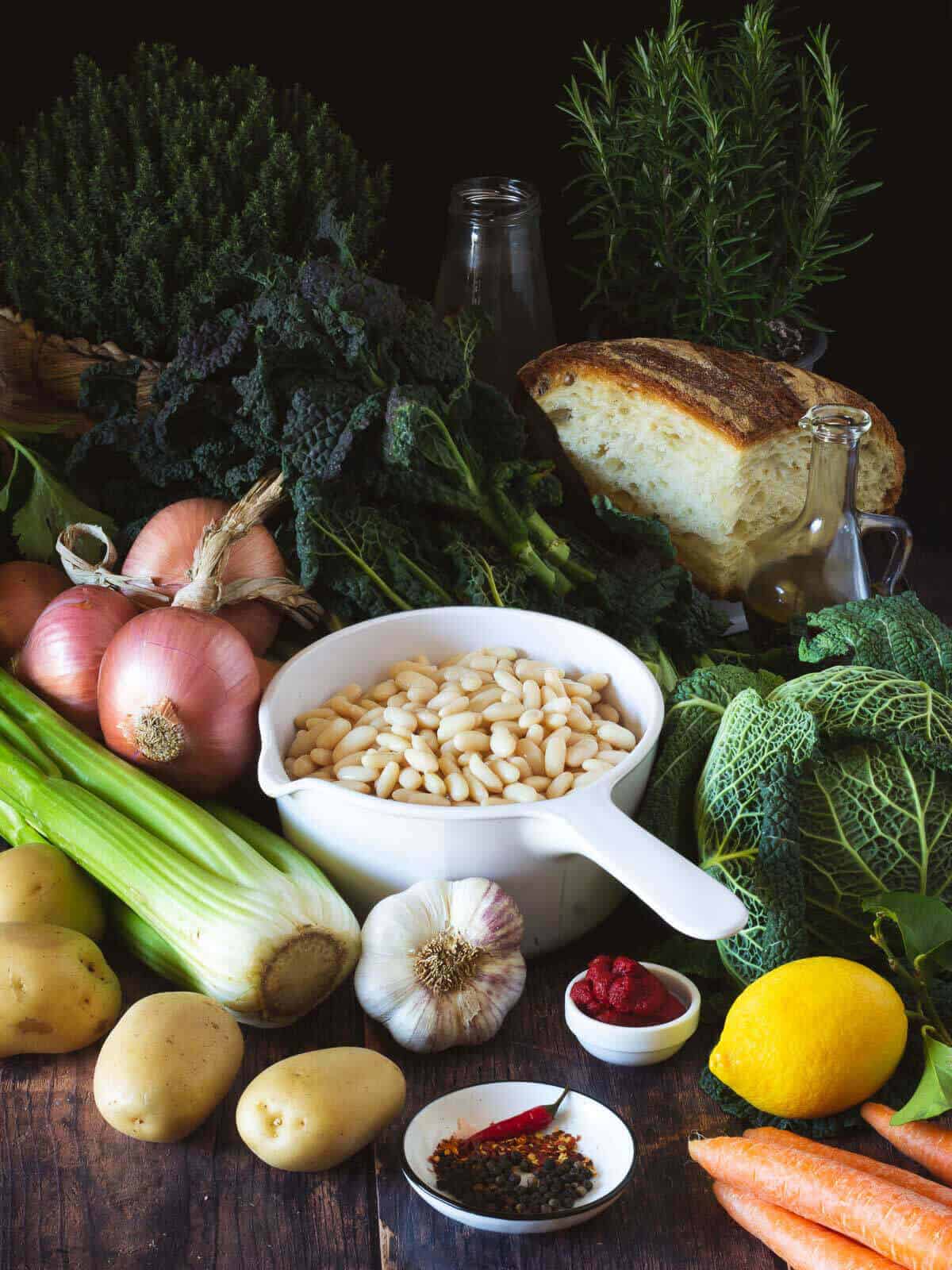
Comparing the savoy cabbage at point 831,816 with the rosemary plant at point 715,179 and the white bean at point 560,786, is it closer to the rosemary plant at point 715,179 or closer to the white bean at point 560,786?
the white bean at point 560,786

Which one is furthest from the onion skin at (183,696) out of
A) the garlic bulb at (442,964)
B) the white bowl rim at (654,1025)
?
the white bowl rim at (654,1025)

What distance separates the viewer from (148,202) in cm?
139

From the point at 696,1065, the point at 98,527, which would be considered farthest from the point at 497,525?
the point at 696,1065

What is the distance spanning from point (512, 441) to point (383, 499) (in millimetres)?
155

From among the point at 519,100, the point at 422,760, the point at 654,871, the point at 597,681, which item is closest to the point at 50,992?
the point at 422,760

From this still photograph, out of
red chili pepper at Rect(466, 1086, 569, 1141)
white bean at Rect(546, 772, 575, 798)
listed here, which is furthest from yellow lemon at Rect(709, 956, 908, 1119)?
white bean at Rect(546, 772, 575, 798)

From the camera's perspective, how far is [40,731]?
1.12 meters

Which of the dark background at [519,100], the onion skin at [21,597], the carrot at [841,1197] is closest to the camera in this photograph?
the carrot at [841,1197]

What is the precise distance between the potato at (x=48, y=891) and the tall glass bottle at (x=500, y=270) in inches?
35.0

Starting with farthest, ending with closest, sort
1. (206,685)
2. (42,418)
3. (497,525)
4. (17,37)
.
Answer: (17,37)
(42,418)
(497,525)
(206,685)

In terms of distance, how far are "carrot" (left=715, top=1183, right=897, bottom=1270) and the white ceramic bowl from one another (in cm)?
17

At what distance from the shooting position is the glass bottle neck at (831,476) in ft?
4.26

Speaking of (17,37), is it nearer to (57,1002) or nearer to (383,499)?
(383,499)

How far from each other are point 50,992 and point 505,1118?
33 cm
